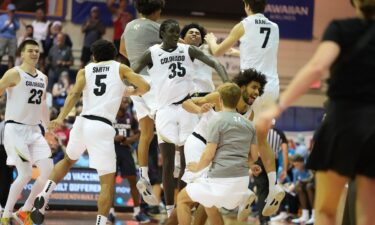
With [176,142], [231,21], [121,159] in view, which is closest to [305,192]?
[121,159]

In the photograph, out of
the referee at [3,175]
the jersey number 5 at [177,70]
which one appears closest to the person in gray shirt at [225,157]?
the jersey number 5 at [177,70]

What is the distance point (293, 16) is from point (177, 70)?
14066mm

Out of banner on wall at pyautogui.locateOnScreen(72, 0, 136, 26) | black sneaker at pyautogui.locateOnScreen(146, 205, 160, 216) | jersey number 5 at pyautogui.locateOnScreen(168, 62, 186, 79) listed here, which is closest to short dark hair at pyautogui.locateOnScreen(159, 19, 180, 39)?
jersey number 5 at pyautogui.locateOnScreen(168, 62, 186, 79)

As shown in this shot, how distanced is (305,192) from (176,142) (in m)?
6.18

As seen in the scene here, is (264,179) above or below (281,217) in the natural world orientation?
above

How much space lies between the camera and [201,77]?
9.48 metres

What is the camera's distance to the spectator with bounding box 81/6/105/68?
19.7 m

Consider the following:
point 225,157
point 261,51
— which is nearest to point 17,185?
point 225,157

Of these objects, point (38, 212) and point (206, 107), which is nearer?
point (206, 107)

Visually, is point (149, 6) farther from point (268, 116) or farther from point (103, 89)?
point (268, 116)

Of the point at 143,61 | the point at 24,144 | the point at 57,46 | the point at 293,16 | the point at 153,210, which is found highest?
the point at 293,16

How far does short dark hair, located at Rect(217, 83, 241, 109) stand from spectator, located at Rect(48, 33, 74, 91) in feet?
39.6

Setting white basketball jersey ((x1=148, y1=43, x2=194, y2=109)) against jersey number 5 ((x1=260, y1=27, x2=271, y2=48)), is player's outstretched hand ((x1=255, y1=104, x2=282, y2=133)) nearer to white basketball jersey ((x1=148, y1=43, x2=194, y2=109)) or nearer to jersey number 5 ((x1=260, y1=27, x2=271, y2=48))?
jersey number 5 ((x1=260, y1=27, x2=271, y2=48))

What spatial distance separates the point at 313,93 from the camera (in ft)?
77.5
